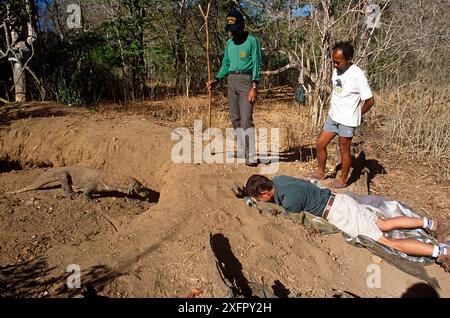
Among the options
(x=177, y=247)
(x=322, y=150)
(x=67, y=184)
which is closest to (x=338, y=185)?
(x=322, y=150)

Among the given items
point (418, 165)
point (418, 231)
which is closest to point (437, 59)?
point (418, 165)

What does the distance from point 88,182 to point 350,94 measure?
332 cm

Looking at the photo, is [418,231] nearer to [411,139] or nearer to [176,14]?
[411,139]

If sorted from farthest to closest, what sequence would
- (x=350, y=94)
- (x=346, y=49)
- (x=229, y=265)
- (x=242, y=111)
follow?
(x=242, y=111) < (x=350, y=94) < (x=346, y=49) < (x=229, y=265)

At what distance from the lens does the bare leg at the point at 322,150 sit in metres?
4.51

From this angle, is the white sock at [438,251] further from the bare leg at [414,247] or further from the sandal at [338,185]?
the sandal at [338,185]

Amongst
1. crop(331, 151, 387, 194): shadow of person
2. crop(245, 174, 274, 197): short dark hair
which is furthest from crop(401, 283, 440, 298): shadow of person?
crop(331, 151, 387, 194): shadow of person

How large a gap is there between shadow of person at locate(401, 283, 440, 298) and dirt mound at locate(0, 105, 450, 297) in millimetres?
45

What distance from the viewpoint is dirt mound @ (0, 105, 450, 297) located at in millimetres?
2875

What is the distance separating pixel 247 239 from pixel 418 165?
3448 mm

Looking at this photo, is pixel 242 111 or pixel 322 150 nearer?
pixel 322 150

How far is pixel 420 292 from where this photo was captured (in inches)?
130

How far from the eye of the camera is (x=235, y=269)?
10.5 feet

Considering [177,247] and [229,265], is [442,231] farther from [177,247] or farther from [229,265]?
[177,247]
